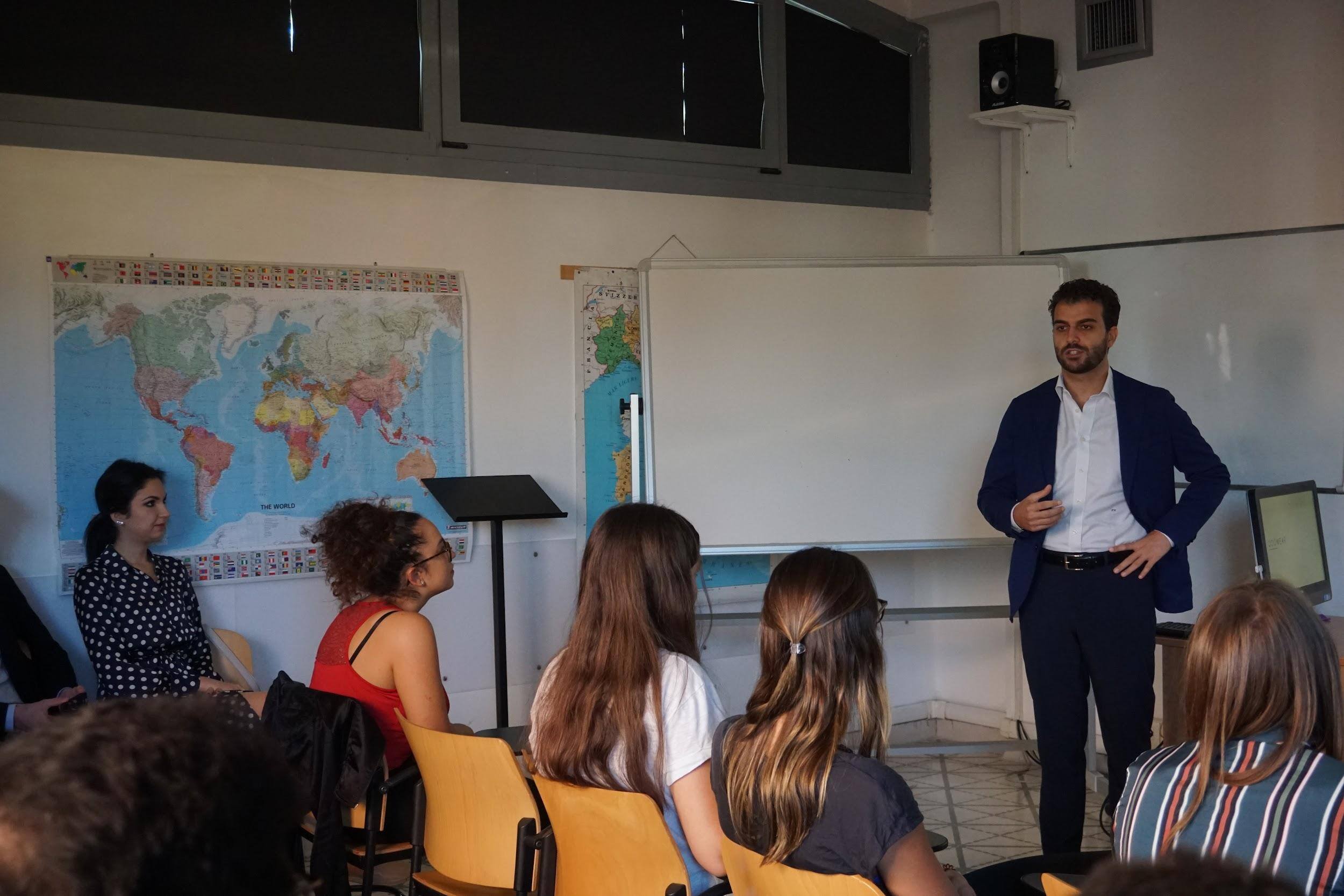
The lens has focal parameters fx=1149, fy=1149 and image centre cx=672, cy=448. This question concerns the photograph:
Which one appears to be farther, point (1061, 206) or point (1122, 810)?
point (1061, 206)

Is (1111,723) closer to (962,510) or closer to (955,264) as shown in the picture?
(962,510)

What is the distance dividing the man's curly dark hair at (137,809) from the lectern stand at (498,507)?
2.93 metres

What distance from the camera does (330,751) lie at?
2.34 metres

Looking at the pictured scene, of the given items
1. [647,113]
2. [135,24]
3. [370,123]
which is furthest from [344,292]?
[647,113]

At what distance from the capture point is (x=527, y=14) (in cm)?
429

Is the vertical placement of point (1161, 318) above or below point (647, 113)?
below

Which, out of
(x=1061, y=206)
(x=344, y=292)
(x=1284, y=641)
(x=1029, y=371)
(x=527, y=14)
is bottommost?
(x=1284, y=641)

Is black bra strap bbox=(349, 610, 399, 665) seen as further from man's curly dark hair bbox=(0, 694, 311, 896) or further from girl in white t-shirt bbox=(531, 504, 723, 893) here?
man's curly dark hair bbox=(0, 694, 311, 896)

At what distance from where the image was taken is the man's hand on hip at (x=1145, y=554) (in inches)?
118

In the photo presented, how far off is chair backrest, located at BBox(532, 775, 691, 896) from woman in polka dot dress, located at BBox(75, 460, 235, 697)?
1726 mm

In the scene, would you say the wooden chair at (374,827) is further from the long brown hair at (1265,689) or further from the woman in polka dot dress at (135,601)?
the long brown hair at (1265,689)

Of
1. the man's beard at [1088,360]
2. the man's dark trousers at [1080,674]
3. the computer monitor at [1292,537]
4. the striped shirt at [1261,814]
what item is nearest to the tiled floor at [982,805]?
the man's dark trousers at [1080,674]

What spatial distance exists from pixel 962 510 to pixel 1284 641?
293 cm

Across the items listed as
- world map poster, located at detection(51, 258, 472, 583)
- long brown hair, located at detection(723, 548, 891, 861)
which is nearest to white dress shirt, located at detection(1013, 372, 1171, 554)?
long brown hair, located at detection(723, 548, 891, 861)
